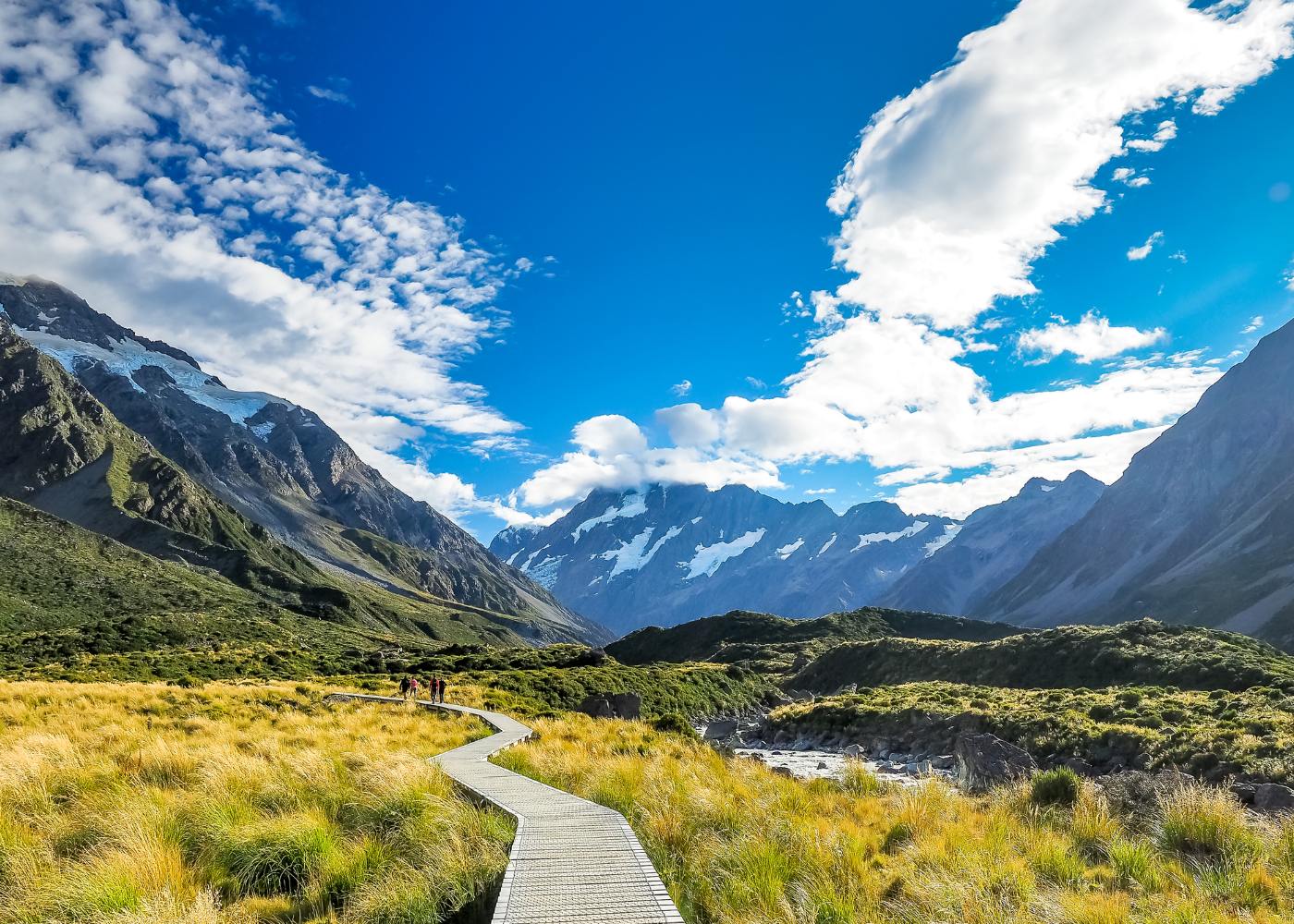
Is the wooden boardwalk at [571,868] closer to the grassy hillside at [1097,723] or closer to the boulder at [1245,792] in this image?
the boulder at [1245,792]

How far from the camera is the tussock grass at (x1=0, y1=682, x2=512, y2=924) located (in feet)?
20.5

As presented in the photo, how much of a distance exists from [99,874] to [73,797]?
455 cm

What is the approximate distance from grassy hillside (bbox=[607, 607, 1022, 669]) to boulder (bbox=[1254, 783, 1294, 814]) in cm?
8901

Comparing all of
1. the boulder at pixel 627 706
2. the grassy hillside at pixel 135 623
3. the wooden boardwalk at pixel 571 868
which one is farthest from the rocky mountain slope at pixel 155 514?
the wooden boardwalk at pixel 571 868

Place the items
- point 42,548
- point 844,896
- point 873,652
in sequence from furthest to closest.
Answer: point 42,548, point 873,652, point 844,896

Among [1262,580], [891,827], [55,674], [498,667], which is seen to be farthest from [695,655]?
[1262,580]

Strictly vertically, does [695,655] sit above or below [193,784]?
below

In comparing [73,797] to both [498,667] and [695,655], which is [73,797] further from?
[695,655]

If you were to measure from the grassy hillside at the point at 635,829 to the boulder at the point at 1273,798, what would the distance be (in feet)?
8.42

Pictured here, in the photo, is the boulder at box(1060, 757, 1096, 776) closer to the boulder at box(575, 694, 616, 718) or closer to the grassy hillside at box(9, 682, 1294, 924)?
the grassy hillside at box(9, 682, 1294, 924)

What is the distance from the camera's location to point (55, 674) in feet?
142

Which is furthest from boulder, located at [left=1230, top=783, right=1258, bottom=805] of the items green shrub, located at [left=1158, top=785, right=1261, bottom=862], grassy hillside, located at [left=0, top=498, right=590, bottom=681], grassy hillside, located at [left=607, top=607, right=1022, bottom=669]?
grassy hillside, located at [left=607, top=607, right=1022, bottom=669]

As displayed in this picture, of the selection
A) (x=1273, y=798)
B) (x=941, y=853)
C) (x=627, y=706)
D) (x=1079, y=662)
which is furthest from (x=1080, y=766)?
(x=1079, y=662)

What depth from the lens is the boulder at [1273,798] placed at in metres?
12.9
